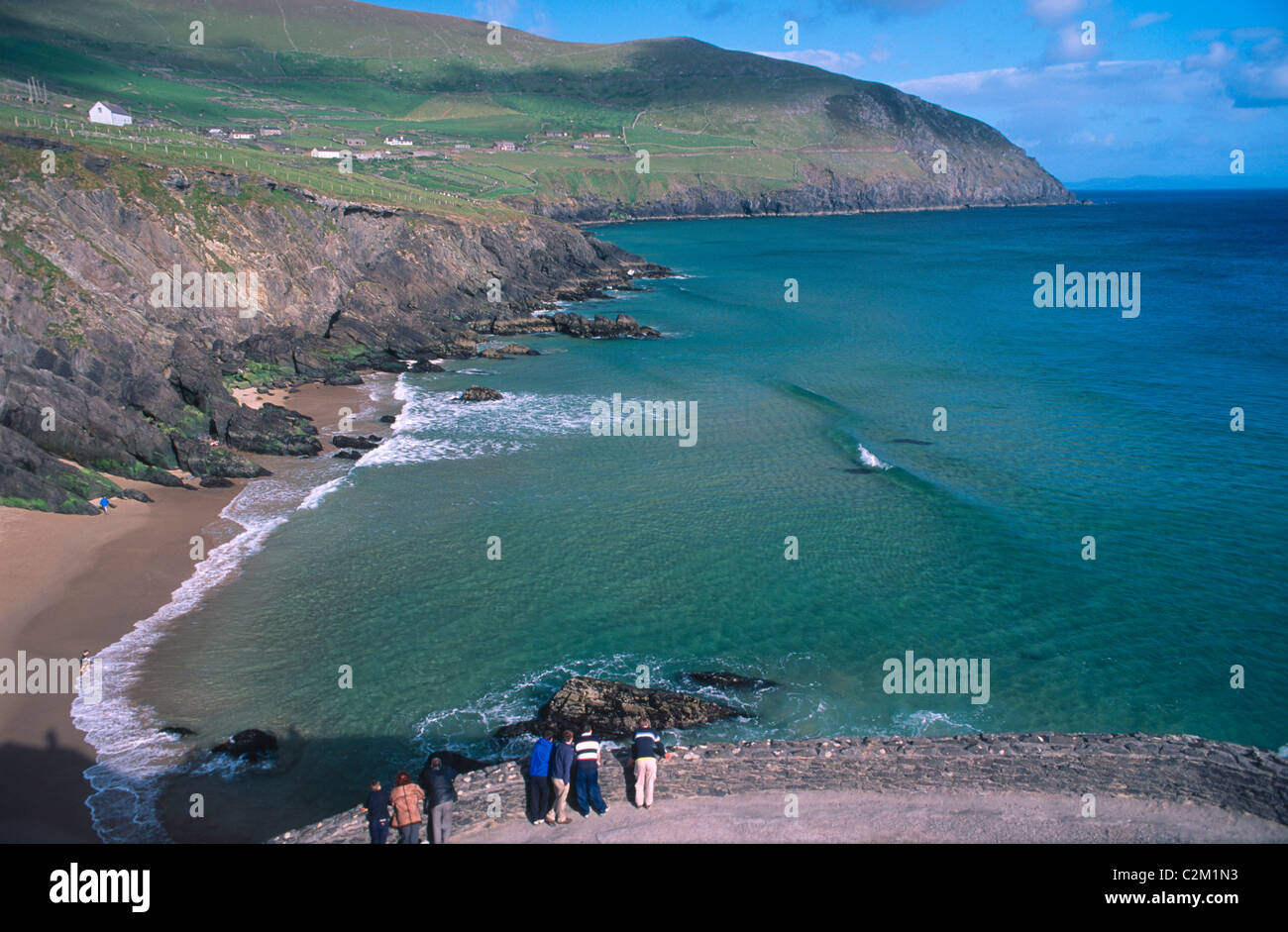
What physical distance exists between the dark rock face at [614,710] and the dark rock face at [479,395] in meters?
26.7

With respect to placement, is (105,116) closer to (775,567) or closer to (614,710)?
(775,567)

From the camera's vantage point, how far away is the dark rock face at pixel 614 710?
1666 centimetres

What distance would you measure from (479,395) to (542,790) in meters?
32.3

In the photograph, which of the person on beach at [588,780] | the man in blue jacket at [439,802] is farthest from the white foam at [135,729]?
the person on beach at [588,780]

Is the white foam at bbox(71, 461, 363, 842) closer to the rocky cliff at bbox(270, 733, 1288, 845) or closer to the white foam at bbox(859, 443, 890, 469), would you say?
the rocky cliff at bbox(270, 733, 1288, 845)

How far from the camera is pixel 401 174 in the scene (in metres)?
101

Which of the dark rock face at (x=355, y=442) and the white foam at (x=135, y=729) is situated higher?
the dark rock face at (x=355, y=442)

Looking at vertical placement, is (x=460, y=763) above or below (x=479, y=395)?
below

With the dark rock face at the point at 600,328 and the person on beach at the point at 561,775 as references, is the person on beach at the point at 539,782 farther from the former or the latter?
the dark rock face at the point at 600,328

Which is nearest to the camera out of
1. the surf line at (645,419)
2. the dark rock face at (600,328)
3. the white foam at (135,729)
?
the white foam at (135,729)

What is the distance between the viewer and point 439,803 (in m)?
11.3

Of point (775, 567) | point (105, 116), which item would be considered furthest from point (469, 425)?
point (105, 116)

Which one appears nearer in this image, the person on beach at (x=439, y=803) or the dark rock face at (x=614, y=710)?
the person on beach at (x=439, y=803)

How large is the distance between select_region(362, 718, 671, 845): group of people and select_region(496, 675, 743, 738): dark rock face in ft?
14.3
